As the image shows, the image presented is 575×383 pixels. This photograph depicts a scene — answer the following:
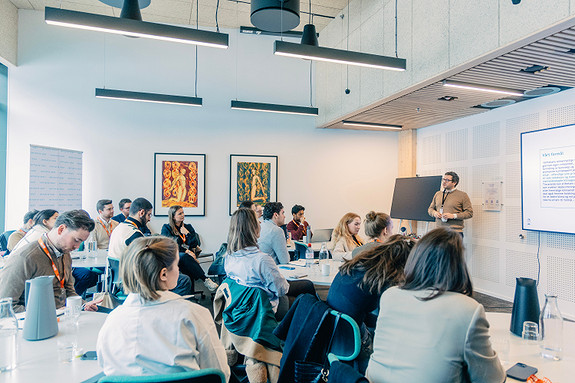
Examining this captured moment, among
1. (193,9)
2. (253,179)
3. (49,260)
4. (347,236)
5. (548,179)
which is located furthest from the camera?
(253,179)

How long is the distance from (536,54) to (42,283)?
15.1ft

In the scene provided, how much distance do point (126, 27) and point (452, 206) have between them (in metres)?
5.33

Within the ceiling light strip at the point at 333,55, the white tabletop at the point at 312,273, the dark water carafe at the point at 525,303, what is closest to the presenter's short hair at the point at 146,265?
the dark water carafe at the point at 525,303

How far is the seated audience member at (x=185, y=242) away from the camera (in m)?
5.07

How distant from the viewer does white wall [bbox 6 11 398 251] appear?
21.3ft

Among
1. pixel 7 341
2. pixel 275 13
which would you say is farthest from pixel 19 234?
pixel 275 13

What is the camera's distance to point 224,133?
737cm

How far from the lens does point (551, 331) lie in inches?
69.9

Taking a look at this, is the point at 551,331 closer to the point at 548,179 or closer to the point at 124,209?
the point at 548,179

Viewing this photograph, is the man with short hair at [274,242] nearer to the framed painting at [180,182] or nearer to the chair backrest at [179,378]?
the chair backrest at [179,378]

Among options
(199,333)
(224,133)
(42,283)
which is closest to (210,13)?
(224,133)

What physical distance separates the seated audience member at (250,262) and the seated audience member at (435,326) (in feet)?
4.33

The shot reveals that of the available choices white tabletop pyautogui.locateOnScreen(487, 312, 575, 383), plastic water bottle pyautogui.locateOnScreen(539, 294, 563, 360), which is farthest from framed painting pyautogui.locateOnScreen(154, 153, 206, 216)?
plastic water bottle pyautogui.locateOnScreen(539, 294, 563, 360)

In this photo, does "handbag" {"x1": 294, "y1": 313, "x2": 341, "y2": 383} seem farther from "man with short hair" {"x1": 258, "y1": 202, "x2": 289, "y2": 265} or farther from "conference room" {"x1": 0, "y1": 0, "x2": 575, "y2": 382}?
"conference room" {"x1": 0, "y1": 0, "x2": 575, "y2": 382}
